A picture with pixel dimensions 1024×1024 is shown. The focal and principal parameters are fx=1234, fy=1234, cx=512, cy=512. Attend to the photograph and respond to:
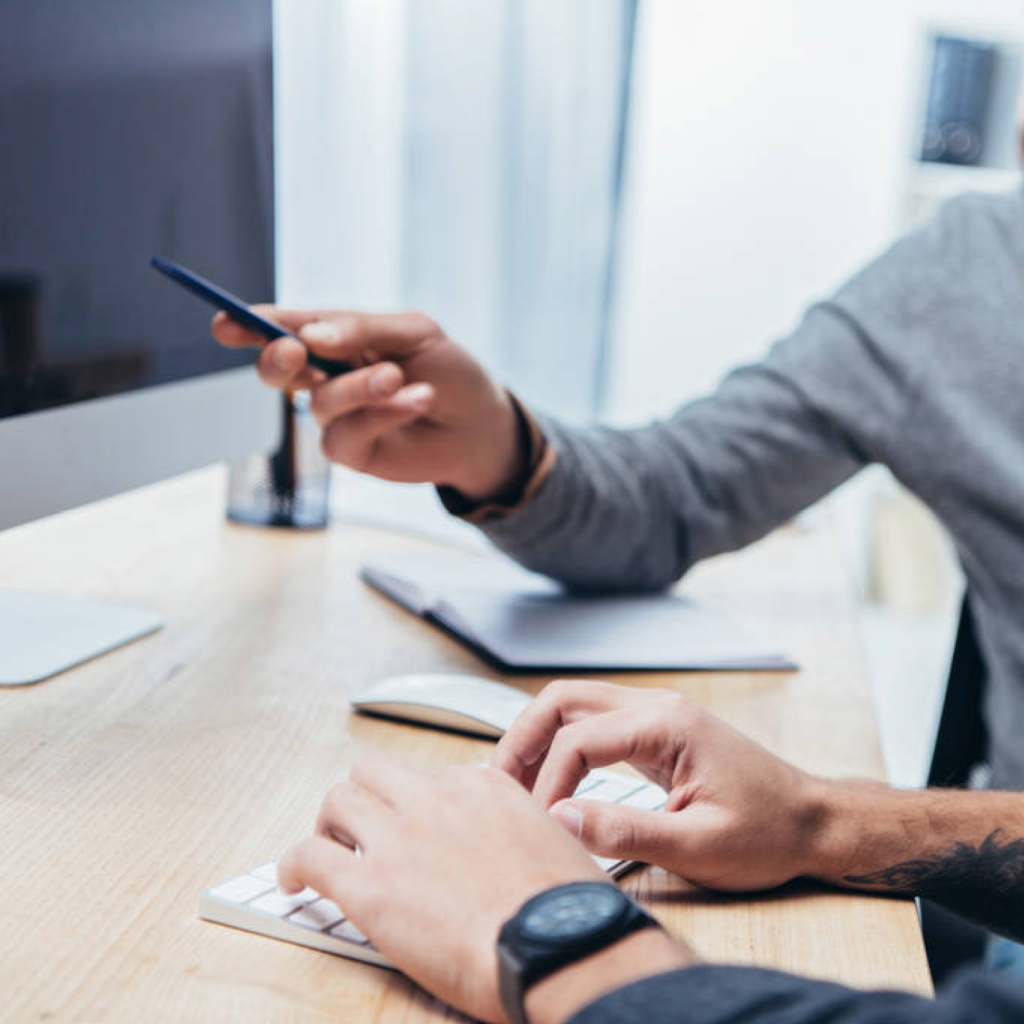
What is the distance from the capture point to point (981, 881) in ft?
1.94

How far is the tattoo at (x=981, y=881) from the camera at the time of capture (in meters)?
0.57

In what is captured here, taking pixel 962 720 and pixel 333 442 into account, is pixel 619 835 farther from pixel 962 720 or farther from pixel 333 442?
pixel 962 720

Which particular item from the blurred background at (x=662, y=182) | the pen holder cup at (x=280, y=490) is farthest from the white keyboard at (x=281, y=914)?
the blurred background at (x=662, y=182)

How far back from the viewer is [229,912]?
0.46m

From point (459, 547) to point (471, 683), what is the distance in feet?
1.57

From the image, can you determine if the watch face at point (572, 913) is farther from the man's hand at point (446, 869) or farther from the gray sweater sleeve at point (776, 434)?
the gray sweater sleeve at point (776, 434)

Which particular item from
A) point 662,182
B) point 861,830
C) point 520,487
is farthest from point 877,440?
point 662,182

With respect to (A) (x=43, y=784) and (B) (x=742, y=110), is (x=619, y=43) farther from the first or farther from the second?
(A) (x=43, y=784)

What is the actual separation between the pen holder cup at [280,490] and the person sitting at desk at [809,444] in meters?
0.27

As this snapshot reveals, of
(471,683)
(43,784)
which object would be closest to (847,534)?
(471,683)

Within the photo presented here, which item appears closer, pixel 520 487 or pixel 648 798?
pixel 648 798

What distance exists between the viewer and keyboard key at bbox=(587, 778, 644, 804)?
1.91 ft

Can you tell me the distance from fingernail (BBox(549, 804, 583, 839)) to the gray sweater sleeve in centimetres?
46

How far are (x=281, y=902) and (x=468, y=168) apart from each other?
1494 mm
